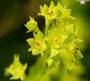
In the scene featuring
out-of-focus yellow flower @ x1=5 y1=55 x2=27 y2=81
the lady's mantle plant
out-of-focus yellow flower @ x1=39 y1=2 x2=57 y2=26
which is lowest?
out-of-focus yellow flower @ x1=5 y1=55 x2=27 y2=81

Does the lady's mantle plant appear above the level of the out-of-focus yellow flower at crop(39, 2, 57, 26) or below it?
below

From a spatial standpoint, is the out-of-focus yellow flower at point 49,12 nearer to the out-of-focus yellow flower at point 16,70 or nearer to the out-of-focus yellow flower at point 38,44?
the out-of-focus yellow flower at point 38,44

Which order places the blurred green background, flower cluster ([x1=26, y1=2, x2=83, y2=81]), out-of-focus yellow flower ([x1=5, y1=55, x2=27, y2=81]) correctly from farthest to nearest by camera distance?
1. the blurred green background
2. out-of-focus yellow flower ([x1=5, y1=55, x2=27, y2=81])
3. flower cluster ([x1=26, y1=2, x2=83, y2=81])

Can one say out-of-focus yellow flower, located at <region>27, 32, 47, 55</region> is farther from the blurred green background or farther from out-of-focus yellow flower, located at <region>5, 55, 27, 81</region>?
the blurred green background

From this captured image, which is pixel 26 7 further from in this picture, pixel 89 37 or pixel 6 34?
pixel 89 37

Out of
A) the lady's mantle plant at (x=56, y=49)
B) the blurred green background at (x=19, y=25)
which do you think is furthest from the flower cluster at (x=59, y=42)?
the blurred green background at (x=19, y=25)

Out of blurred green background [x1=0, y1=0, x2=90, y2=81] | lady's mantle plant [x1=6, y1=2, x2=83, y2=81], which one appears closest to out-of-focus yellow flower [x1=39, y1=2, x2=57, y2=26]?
lady's mantle plant [x1=6, y1=2, x2=83, y2=81]

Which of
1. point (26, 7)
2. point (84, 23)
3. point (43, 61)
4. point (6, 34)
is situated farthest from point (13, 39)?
point (43, 61)

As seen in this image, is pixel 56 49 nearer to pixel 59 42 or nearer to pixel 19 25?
pixel 59 42

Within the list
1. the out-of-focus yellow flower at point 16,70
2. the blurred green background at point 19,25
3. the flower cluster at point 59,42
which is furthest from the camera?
the blurred green background at point 19,25
